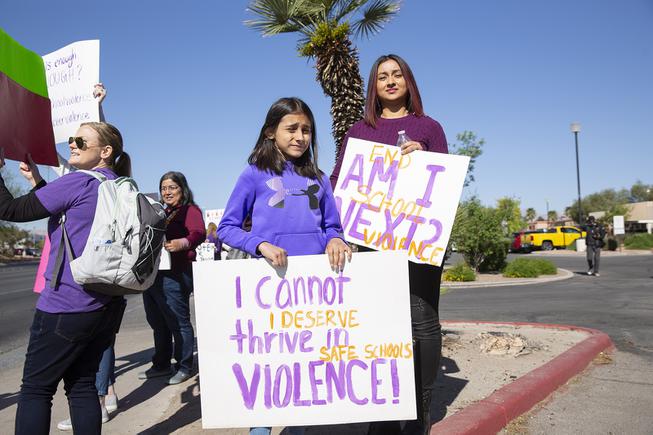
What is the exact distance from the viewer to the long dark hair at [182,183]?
4.55m

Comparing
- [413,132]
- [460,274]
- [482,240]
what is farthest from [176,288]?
[482,240]

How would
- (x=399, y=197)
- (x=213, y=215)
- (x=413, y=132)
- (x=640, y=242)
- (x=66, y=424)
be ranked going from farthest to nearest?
1. (x=640, y=242)
2. (x=213, y=215)
3. (x=66, y=424)
4. (x=413, y=132)
5. (x=399, y=197)

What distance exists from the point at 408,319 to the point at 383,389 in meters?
0.33

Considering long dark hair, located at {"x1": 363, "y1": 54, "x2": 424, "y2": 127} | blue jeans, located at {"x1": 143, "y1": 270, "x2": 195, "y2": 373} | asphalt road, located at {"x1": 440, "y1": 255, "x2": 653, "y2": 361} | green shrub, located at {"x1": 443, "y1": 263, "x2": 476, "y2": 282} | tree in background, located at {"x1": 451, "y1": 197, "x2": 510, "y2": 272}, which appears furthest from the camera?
tree in background, located at {"x1": 451, "y1": 197, "x2": 510, "y2": 272}

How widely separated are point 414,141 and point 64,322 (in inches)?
Result: 73.7

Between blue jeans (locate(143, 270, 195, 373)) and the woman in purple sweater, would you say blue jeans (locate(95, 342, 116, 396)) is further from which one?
the woman in purple sweater

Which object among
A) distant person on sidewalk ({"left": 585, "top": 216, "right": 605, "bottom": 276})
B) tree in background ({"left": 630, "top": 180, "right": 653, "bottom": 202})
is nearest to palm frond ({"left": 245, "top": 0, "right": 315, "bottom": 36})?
distant person on sidewalk ({"left": 585, "top": 216, "right": 605, "bottom": 276})

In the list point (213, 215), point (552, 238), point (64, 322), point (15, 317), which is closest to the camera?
point (64, 322)

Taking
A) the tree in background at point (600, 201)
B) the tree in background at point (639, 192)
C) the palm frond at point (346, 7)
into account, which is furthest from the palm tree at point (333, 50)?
the tree in background at point (639, 192)

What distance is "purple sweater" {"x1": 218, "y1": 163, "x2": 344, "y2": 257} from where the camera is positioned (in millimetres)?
2307

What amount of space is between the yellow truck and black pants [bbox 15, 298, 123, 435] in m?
36.9

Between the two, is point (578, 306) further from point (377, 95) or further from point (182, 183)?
point (377, 95)

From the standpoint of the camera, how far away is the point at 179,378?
4.24 m

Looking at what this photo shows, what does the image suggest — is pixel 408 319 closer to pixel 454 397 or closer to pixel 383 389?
pixel 383 389
